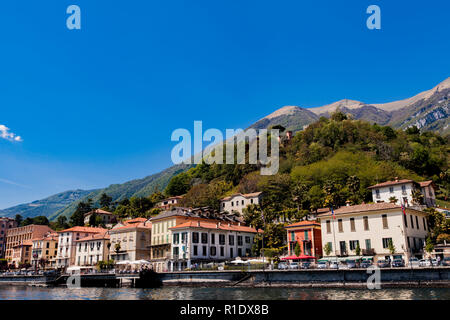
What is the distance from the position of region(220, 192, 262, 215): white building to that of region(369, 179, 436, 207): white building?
31.2m

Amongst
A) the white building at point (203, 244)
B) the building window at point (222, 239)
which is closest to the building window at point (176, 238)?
the white building at point (203, 244)

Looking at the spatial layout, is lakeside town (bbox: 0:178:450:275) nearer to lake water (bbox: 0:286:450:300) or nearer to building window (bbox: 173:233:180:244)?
building window (bbox: 173:233:180:244)

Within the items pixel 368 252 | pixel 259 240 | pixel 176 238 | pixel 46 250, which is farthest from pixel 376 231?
pixel 46 250

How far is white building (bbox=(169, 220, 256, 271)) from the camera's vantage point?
6638 cm

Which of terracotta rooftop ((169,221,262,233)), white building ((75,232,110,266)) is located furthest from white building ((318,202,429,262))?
white building ((75,232,110,266))

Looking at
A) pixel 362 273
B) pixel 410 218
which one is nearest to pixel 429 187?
pixel 410 218

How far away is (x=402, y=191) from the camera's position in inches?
2864

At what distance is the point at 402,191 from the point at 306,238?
80.9 ft

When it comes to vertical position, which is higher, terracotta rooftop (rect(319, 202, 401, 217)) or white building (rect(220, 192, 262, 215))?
white building (rect(220, 192, 262, 215))

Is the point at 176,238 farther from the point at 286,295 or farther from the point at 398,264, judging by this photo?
the point at 398,264

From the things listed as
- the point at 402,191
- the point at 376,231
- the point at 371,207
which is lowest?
the point at 376,231

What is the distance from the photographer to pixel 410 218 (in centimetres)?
5272

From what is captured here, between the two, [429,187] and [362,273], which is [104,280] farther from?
[429,187]
